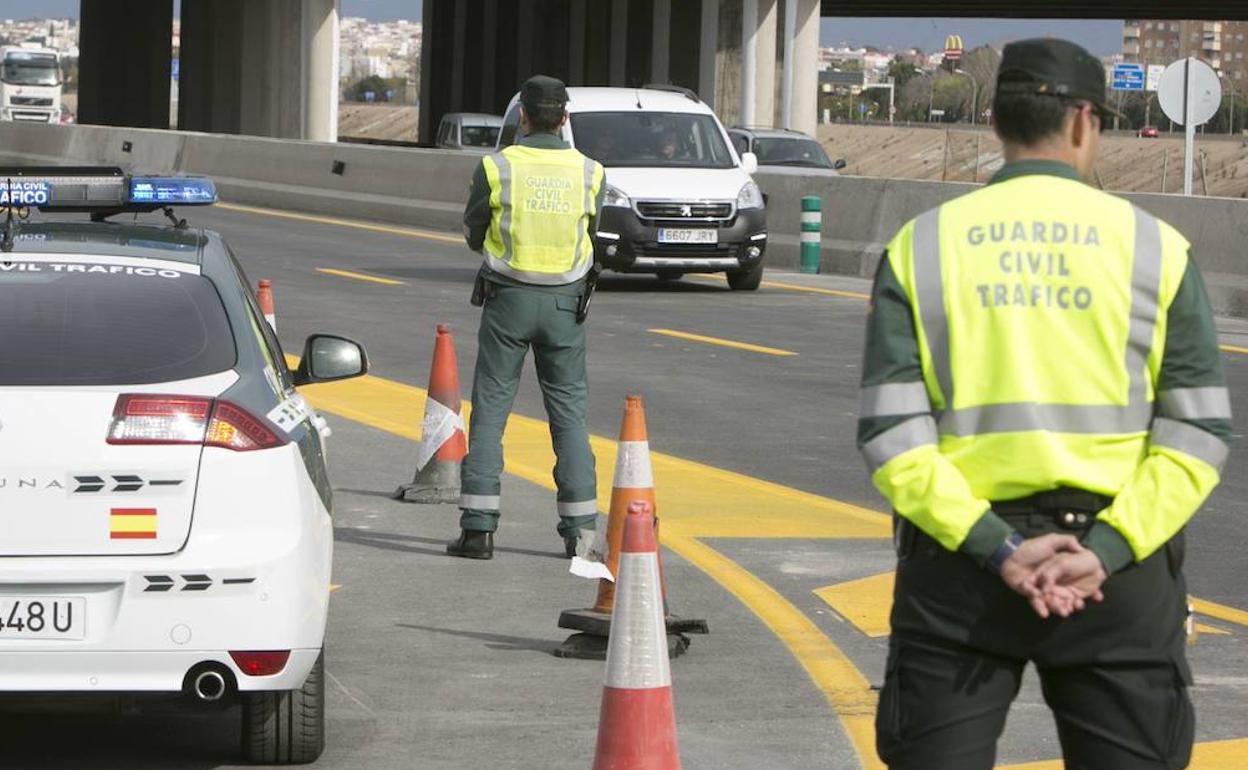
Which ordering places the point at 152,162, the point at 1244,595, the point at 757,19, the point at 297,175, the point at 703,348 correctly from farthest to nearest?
the point at 757,19 → the point at 152,162 → the point at 297,175 → the point at 703,348 → the point at 1244,595

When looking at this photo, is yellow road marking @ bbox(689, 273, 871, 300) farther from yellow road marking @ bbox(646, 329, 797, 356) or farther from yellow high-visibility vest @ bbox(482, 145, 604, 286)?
yellow high-visibility vest @ bbox(482, 145, 604, 286)

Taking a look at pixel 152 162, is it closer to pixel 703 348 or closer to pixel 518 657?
pixel 703 348

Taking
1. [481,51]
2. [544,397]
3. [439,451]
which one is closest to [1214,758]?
[544,397]

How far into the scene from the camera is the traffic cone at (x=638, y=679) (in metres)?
5.56

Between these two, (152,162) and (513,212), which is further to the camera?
(152,162)

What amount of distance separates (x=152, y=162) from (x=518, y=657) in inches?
1293

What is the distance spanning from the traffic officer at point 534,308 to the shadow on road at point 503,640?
128 centimetres

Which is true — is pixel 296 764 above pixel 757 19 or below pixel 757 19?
below

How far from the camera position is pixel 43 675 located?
5.61 meters

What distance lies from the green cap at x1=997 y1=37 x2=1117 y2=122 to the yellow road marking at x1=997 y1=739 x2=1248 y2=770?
272 cm

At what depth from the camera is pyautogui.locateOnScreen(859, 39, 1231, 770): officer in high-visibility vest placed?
3.84 metres

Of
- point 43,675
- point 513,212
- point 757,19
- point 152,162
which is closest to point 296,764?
point 43,675

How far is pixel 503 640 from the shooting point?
7.84m

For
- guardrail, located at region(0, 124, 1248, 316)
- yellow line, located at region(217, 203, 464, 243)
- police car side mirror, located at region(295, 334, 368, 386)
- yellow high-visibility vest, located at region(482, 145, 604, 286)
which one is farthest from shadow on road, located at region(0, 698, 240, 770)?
yellow line, located at region(217, 203, 464, 243)
